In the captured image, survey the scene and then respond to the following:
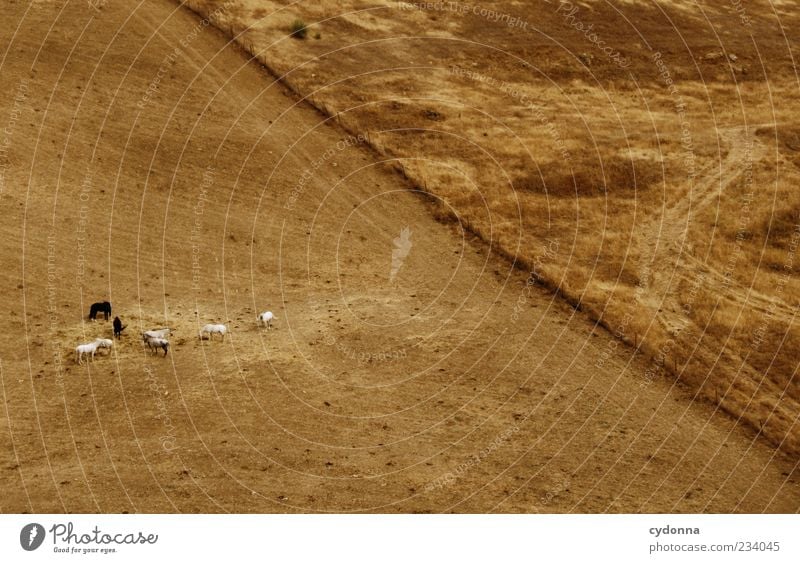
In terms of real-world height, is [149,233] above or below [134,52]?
below

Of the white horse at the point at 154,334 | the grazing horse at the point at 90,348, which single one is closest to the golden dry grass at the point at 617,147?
the white horse at the point at 154,334

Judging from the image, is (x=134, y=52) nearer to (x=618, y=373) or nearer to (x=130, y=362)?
(x=130, y=362)

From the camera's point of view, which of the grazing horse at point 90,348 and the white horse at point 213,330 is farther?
the white horse at point 213,330

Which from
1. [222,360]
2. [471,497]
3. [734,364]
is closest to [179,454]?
[222,360]

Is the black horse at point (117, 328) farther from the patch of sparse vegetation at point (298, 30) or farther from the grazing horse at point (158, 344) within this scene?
the patch of sparse vegetation at point (298, 30)

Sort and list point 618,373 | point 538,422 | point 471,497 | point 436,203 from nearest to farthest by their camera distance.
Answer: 1. point 471,497
2. point 538,422
3. point 618,373
4. point 436,203
